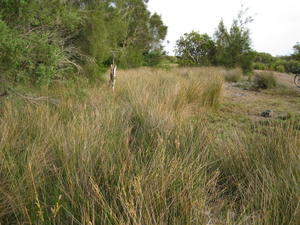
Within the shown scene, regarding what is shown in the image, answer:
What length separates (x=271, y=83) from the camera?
28.5ft

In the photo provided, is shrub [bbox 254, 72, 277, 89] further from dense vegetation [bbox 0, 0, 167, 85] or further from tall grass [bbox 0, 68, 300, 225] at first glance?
tall grass [bbox 0, 68, 300, 225]

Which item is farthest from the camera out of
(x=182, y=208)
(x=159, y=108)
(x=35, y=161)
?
(x=159, y=108)

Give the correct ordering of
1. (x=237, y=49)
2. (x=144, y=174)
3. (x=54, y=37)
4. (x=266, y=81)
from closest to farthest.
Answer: (x=144, y=174) → (x=54, y=37) → (x=266, y=81) → (x=237, y=49)

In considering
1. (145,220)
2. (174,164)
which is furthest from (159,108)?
(145,220)

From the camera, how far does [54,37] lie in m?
3.79

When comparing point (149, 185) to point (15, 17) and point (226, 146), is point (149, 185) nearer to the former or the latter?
point (226, 146)

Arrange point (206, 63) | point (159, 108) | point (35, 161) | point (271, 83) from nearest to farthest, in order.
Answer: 1. point (35, 161)
2. point (159, 108)
3. point (271, 83)
4. point (206, 63)

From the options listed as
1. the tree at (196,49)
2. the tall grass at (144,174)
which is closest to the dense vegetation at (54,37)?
the tall grass at (144,174)

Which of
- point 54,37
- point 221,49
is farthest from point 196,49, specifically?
point 54,37

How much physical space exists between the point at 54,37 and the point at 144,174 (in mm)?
3494

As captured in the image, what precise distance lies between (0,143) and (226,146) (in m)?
1.85

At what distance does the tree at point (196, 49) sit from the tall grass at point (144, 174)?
16.8 metres

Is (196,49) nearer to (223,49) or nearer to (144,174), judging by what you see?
(223,49)

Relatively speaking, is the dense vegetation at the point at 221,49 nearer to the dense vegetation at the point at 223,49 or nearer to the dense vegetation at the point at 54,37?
the dense vegetation at the point at 223,49
